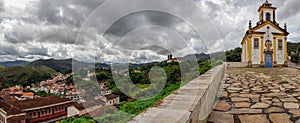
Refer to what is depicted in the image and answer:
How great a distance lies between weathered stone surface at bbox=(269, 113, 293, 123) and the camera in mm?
1807

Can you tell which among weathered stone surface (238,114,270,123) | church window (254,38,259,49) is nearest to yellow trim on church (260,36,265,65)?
church window (254,38,259,49)

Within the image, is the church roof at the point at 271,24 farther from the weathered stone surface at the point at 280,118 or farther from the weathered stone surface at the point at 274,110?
the weathered stone surface at the point at 280,118

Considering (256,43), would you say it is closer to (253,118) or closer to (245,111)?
(245,111)

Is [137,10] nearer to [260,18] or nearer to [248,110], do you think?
[248,110]

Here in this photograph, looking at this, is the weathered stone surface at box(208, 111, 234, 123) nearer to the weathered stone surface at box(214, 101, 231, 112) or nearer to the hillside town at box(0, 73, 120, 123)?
the weathered stone surface at box(214, 101, 231, 112)

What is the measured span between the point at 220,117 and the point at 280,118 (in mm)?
651

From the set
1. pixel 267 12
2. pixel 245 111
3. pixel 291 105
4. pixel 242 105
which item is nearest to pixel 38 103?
pixel 242 105

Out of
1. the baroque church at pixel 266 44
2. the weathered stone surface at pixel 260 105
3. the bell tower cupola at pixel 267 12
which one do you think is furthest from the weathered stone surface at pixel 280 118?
the bell tower cupola at pixel 267 12

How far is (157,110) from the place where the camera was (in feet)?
4.47

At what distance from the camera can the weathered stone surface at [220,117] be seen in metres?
1.84

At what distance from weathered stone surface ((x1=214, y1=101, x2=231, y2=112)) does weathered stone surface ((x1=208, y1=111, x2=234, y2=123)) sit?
0.18m

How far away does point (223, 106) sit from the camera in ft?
7.86

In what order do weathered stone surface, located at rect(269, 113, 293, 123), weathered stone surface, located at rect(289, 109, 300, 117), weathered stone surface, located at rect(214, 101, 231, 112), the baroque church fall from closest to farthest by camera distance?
weathered stone surface, located at rect(269, 113, 293, 123) → weathered stone surface, located at rect(289, 109, 300, 117) → weathered stone surface, located at rect(214, 101, 231, 112) → the baroque church

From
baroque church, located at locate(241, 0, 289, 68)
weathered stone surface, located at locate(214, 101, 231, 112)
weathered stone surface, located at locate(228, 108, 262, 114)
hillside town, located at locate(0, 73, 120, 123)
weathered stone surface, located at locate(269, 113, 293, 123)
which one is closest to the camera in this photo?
weathered stone surface, located at locate(269, 113, 293, 123)
